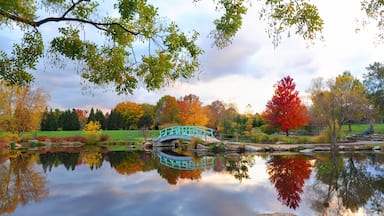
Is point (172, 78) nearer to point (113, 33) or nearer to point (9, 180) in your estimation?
point (113, 33)

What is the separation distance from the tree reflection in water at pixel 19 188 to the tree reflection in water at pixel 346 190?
7.29 meters

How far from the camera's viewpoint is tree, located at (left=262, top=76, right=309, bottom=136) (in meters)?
25.3

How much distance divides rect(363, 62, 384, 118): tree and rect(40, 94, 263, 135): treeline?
37.5 feet

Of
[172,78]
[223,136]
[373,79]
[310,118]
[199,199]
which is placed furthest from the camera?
[223,136]

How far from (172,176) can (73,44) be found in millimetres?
7592

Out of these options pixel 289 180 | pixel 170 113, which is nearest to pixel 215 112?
pixel 170 113

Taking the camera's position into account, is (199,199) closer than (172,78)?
No

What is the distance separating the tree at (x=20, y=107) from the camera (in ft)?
95.0

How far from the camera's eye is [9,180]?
11289 millimetres

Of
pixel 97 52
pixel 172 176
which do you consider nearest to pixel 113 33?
pixel 97 52

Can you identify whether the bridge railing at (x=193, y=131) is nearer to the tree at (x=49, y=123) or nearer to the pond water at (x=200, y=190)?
the pond water at (x=200, y=190)

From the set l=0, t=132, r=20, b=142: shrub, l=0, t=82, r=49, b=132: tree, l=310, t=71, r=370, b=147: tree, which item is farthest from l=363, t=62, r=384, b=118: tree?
l=0, t=132, r=20, b=142: shrub

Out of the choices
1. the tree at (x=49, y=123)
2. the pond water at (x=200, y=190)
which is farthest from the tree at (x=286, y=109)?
the tree at (x=49, y=123)

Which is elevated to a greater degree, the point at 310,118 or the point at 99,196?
the point at 310,118
